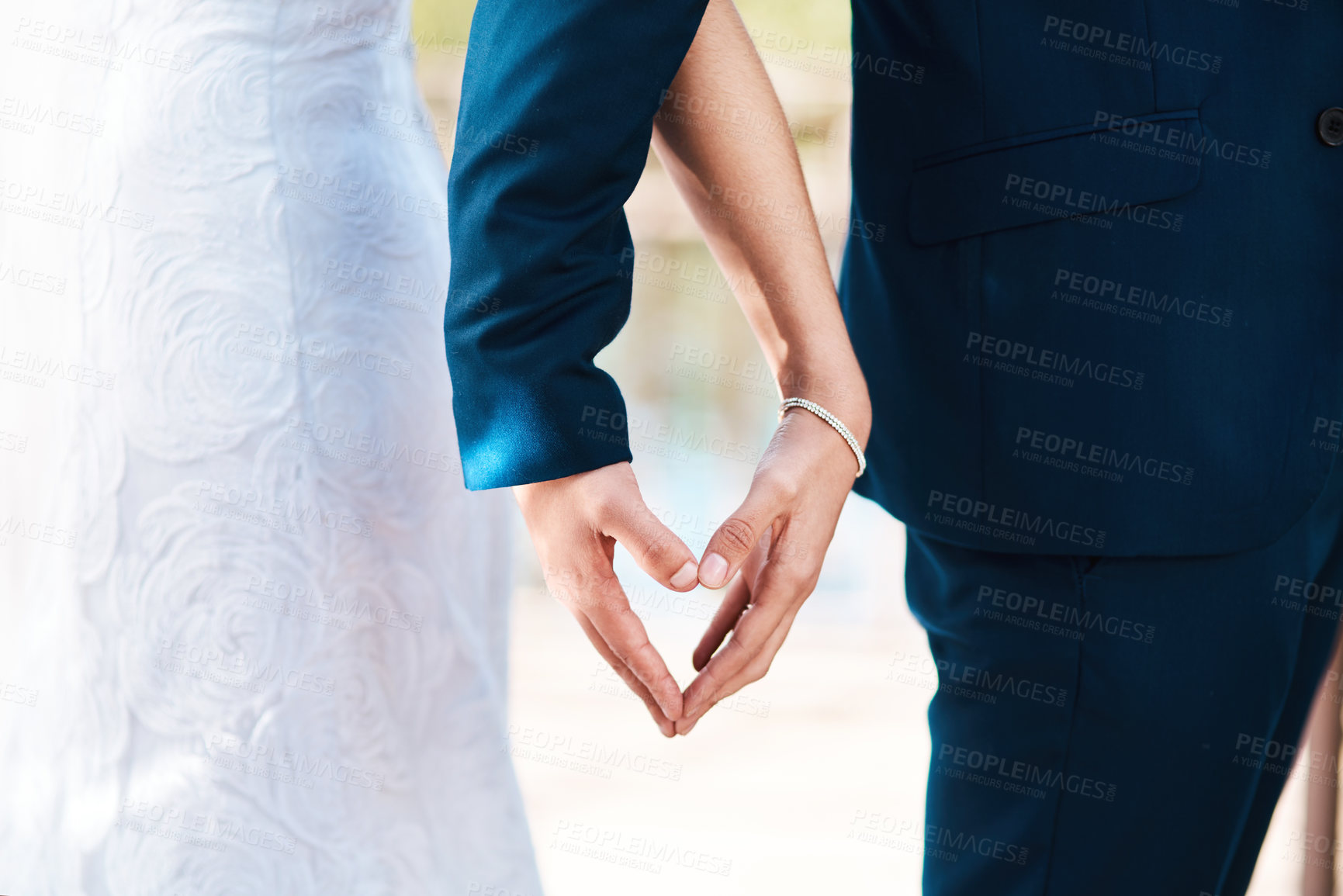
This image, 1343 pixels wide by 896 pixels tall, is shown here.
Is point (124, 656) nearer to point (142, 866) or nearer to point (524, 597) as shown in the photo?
point (142, 866)

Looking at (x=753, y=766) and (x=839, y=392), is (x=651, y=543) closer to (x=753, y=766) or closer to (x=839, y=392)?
(x=839, y=392)

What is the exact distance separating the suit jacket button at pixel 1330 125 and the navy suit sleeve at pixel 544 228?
1.65ft

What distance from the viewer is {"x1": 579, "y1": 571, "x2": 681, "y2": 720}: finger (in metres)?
0.64

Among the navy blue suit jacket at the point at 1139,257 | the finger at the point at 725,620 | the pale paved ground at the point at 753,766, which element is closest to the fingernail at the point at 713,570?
the finger at the point at 725,620

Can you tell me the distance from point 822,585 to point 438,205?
399 cm

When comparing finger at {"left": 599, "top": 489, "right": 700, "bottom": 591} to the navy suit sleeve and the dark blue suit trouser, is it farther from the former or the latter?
the dark blue suit trouser

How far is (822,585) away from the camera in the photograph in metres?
4.67

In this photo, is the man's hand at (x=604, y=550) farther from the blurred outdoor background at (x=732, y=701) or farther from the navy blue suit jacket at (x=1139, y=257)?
the blurred outdoor background at (x=732, y=701)

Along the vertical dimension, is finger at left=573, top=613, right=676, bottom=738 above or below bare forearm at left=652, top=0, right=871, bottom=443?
below

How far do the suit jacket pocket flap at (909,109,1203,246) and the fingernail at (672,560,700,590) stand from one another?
1.22 feet

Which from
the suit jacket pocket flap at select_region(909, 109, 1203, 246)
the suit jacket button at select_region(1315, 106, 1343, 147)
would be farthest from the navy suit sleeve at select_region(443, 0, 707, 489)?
the suit jacket button at select_region(1315, 106, 1343, 147)

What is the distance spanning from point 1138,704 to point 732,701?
9.86 feet

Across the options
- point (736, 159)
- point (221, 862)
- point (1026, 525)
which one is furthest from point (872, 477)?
point (221, 862)

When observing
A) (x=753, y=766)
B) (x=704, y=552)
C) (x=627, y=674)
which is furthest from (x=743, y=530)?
(x=753, y=766)
